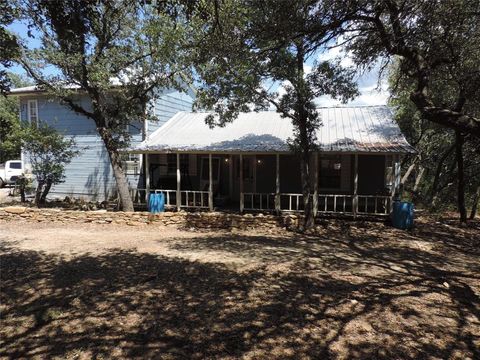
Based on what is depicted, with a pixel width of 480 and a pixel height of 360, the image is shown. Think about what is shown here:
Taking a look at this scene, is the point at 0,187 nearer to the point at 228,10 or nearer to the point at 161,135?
the point at 161,135

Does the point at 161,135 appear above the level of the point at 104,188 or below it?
above

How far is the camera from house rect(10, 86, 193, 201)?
53.9ft

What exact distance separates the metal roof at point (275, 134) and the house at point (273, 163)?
0.03m

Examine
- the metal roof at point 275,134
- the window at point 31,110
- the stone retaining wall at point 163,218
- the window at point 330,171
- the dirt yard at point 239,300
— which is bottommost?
the dirt yard at point 239,300

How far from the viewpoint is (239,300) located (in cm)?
549

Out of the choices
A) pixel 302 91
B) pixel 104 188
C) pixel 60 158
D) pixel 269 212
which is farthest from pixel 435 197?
pixel 60 158

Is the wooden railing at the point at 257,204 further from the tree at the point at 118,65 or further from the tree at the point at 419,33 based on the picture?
the tree at the point at 419,33

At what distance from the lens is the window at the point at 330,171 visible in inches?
571

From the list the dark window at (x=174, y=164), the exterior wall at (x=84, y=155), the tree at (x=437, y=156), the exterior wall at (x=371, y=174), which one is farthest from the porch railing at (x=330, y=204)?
the exterior wall at (x=84, y=155)

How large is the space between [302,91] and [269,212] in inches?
184

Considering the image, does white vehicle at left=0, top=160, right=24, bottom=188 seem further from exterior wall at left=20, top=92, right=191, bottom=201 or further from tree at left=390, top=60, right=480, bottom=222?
tree at left=390, top=60, right=480, bottom=222

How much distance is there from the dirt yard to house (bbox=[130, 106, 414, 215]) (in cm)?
352

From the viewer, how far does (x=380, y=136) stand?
12.8m

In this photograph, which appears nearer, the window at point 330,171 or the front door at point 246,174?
the window at point 330,171
